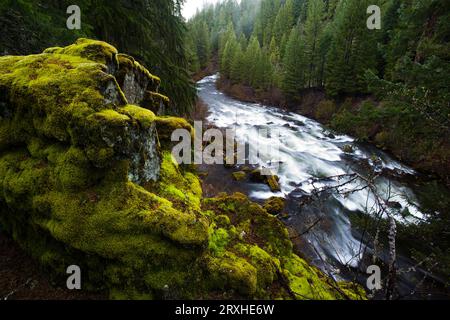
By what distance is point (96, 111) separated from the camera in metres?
3.56

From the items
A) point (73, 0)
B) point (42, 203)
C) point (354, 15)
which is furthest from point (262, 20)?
point (42, 203)

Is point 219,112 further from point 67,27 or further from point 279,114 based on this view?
point 67,27

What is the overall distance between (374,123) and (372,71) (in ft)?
21.4

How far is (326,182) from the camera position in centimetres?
1391

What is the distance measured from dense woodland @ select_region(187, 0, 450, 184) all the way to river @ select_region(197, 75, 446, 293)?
180 centimetres

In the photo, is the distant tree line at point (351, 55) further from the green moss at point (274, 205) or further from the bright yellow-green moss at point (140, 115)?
the green moss at point (274, 205)

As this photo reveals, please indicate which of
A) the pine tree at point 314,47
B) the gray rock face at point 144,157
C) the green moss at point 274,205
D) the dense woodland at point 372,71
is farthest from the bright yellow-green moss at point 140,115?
the pine tree at point 314,47

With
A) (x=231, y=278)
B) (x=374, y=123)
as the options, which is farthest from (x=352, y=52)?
(x=231, y=278)

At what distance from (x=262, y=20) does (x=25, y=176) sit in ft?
287

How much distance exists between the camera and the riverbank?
853 cm

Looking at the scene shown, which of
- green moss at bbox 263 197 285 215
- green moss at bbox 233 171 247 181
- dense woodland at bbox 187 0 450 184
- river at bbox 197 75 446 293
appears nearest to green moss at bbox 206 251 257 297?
river at bbox 197 75 446 293

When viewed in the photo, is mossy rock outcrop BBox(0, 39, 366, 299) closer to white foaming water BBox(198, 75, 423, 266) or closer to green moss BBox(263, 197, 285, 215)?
white foaming water BBox(198, 75, 423, 266)

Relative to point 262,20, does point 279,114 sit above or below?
below

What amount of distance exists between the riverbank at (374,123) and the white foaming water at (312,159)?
0.97 meters
